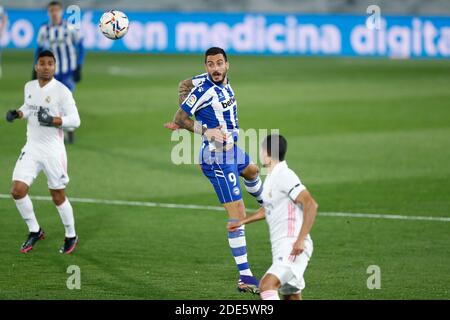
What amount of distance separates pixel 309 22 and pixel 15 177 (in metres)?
24.7

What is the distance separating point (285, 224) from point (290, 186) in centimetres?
34

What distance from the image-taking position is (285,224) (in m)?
8.19

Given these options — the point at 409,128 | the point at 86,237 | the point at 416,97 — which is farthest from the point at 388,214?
the point at 416,97

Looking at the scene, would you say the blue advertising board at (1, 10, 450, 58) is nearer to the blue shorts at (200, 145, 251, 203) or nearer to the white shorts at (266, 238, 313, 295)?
the blue shorts at (200, 145, 251, 203)

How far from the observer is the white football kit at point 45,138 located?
11.5m

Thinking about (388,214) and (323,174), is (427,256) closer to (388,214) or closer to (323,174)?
(388,214)

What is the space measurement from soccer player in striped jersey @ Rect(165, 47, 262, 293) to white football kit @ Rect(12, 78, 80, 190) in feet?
5.97

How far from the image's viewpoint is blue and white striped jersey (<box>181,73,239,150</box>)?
10266mm

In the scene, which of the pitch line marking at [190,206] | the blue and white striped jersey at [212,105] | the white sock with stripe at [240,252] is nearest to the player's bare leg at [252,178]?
the blue and white striped jersey at [212,105]

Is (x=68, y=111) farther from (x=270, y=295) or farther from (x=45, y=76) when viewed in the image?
(x=270, y=295)

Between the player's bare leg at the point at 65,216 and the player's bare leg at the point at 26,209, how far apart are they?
13.0 inches

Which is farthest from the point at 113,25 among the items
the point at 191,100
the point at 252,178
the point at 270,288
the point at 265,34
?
the point at 265,34

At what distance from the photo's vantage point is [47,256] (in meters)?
11.4

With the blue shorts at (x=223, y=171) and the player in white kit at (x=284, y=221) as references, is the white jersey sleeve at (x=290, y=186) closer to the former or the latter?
the player in white kit at (x=284, y=221)
